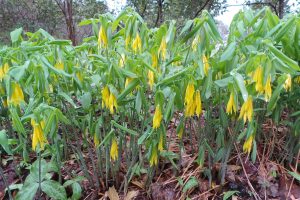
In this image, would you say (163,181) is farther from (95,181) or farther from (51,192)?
(51,192)

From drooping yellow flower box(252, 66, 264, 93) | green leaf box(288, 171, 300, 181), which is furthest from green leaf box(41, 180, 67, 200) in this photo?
green leaf box(288, 171, 300, 181)

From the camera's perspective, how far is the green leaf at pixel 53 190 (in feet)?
4.08

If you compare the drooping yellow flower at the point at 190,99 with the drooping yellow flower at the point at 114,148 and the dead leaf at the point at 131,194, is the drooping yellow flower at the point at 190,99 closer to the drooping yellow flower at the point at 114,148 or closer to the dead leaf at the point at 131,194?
the drooping yellow flower at the point at 114,148

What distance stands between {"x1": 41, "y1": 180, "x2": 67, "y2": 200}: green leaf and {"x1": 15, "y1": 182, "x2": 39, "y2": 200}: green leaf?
0.10ft

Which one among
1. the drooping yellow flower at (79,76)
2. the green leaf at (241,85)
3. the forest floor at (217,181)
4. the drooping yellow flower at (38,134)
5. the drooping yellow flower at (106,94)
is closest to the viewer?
the green leaf at (241,85)

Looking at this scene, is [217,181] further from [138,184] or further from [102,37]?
[102,37]

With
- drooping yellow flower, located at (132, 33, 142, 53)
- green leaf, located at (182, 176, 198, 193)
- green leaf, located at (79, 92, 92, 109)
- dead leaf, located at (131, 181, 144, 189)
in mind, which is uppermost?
drooping yellow flower, located at (132, 33, 142, 53)

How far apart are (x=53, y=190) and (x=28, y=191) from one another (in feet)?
0.31

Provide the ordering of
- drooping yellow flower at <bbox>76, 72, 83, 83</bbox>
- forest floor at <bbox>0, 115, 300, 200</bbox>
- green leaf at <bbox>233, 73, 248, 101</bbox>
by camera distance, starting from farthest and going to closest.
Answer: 1. forest floor at <bbox>0, 115, 300, 200</bbox>
2. drooping yellow flower at <bbox>76, 72, 83, 83</bbox>
3. green leaf at <bbox>233, 73, 248, 101</bbox>

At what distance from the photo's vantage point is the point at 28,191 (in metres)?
1.22

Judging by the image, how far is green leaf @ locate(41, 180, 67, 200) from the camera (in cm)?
124

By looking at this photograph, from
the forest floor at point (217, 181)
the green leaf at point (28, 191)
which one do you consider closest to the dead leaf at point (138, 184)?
the forest floor at point (217, 181)

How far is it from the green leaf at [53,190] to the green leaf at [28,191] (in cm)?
3

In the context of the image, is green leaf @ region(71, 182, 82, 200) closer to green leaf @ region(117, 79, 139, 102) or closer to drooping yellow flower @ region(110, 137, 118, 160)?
drooping yellow flower @ region(110, 137, 118, 160)
